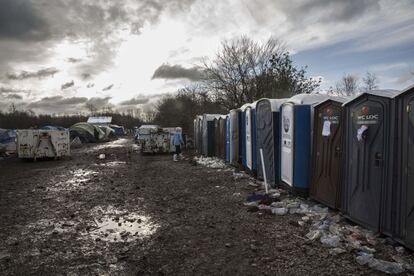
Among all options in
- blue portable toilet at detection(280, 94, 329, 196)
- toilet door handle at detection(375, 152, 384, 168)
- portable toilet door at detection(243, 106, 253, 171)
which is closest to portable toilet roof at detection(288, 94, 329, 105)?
blue portable toilet at detection(280, 94, 329, 196)

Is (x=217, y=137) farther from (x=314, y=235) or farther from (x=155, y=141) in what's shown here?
(x=314, y=235)

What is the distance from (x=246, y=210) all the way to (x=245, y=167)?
5.16m

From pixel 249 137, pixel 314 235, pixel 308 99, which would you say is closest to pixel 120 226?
pixel 314 235

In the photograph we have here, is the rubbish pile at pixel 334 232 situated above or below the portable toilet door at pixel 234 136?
below

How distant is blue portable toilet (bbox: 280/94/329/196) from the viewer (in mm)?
6922

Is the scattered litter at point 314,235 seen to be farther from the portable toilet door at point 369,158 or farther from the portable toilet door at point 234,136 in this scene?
the portable toilet door at point 234,136

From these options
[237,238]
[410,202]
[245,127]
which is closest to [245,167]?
[245,127]

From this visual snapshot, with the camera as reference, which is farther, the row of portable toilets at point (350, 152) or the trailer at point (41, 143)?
the trailer at point (41, 143)

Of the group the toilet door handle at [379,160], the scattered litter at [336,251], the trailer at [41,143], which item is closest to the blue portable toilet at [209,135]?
the trailer at [41,143]

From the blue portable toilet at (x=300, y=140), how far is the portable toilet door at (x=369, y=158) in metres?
1.59

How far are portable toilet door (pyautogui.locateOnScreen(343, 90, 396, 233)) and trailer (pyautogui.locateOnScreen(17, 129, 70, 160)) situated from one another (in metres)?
16.1

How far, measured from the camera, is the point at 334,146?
580 cm

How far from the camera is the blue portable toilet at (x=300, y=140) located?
22.7 ft

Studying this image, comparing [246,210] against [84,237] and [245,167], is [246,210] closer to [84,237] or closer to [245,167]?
[84,237]
